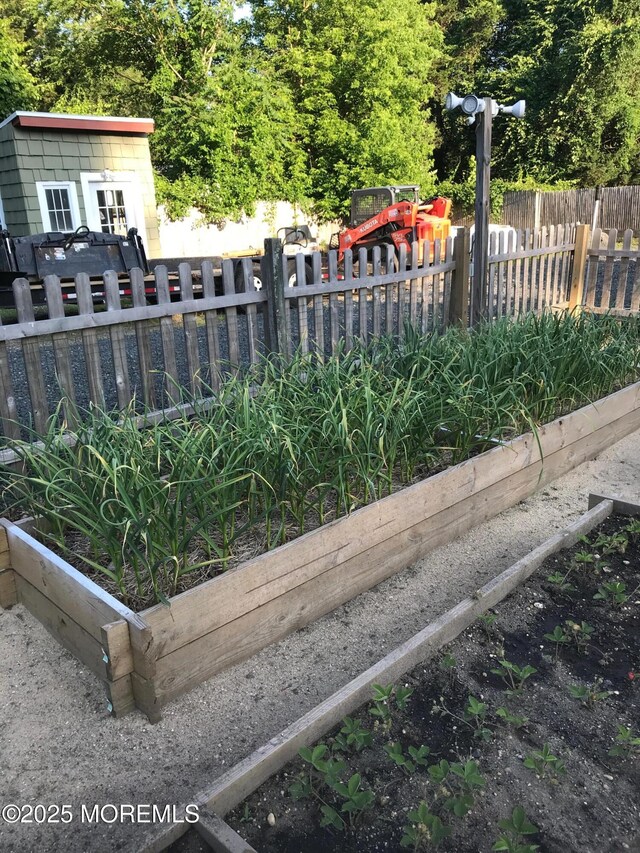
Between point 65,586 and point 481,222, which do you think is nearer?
point 65,586

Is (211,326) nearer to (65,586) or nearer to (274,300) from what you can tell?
(274,300)

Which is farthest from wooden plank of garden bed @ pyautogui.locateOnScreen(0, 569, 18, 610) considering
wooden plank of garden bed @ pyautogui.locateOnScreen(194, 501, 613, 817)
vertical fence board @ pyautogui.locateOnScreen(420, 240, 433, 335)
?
vertical fence board @ pyautogui.locateOnScreen(420, 240, 433, 335)

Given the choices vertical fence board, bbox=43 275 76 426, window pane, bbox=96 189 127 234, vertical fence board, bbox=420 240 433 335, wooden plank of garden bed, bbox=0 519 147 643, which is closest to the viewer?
wooden plank of garden bed, bbox=0 519 147 643

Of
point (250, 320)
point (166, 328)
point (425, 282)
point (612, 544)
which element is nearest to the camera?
point (612, 544)

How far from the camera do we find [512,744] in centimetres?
196

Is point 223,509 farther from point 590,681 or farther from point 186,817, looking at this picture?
point 590,681

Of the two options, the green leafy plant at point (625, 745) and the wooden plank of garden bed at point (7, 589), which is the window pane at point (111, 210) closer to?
the wooden plank of garden bed at point (7, 589)

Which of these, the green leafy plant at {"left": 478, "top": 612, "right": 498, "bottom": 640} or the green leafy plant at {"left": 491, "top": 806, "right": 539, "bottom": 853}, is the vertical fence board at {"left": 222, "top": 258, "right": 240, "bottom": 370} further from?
the green leafy plant at {"left": 491, "top": 806, "right": 539, "bottom": 853}

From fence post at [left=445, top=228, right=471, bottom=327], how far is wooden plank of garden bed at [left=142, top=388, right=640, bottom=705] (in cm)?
264

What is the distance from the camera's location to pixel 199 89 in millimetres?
18844

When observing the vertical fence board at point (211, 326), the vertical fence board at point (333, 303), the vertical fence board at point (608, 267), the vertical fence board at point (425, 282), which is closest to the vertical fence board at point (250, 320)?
the vertical fence board at point (211, 326)

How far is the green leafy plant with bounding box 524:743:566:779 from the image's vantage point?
1812mm

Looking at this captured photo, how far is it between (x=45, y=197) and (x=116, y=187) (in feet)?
4.44

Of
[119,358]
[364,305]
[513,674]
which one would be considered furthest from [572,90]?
[513,674]
